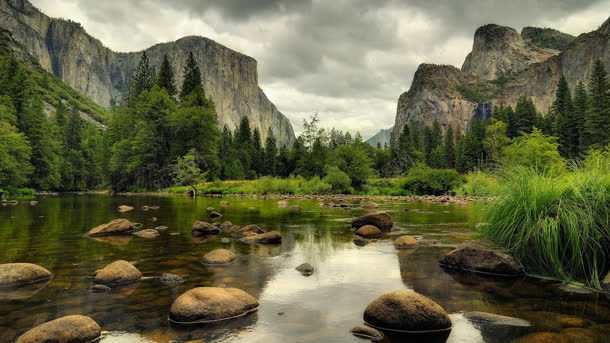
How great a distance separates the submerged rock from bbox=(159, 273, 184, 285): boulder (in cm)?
563

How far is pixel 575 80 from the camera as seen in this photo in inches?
7343

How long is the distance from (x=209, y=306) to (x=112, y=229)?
35.8 feet

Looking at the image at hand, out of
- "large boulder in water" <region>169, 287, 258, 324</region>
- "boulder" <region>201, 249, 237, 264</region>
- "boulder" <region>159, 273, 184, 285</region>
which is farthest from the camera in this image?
"boulder" <region>201, 249, 237, 264</region>

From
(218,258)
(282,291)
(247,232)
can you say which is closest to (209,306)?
(282,291)

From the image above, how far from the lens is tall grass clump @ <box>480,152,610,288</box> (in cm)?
786

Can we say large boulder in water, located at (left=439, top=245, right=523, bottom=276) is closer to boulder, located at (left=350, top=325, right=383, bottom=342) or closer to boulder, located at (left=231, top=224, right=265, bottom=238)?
boulder, located at (left=350, top=325, right=383, bottom=342)

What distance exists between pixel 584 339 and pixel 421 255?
611 centimetres

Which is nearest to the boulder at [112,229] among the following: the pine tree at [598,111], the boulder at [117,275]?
the boulder at [117,275]

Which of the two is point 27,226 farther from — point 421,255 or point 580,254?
point 580,254

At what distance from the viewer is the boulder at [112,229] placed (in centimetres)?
1491

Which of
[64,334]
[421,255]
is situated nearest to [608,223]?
[421,255]

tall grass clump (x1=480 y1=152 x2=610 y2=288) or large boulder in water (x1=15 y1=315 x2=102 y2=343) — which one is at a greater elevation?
tall grass clump (x1=480 y1=152 x2=610 y2=288)

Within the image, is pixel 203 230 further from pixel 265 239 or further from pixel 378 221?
pixel 378 221

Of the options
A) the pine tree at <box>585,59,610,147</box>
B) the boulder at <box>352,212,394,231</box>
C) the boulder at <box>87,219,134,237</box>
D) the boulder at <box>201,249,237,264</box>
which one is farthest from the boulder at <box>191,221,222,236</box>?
the pine tree at <box>585,59,610,147</box>
